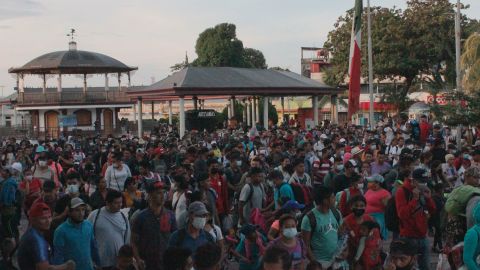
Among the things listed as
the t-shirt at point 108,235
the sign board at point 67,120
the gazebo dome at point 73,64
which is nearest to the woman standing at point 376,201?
the t-shirt at point 108,235

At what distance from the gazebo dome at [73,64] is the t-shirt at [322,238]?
1642 inches

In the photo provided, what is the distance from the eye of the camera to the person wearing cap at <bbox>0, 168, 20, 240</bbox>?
10328mm

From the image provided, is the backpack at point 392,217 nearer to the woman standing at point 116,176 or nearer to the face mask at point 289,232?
the face mask at point 289,232

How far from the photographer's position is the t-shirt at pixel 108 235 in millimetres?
7062

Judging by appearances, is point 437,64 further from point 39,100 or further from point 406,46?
point 39,100

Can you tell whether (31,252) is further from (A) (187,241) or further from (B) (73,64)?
(B) (73,64)

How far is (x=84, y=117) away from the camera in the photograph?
50375 mm

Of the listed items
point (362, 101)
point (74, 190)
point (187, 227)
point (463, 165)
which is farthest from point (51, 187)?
point (362, 101)

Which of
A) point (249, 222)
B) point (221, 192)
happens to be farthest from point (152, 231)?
point (221, 192)

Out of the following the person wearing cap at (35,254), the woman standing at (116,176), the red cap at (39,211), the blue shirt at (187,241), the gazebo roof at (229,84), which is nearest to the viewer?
the person wearing cap at (35,254)

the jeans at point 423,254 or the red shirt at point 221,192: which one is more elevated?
the red shirt at point 221,192

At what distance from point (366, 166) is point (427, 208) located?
4246mm

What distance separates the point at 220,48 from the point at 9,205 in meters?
57.6

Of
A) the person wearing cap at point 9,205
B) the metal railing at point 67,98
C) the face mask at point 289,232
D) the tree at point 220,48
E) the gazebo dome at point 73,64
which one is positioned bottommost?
the person wearing cap at point 9,205
